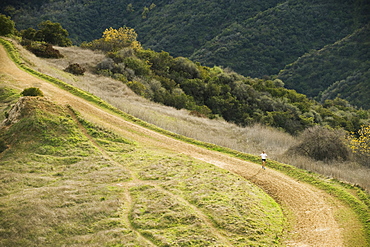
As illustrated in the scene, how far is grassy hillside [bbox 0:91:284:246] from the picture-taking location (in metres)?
10.8

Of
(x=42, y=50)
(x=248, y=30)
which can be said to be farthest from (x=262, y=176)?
(x=248, y=30)

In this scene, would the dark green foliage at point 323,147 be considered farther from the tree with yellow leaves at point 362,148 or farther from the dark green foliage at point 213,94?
the dark green foliage at point 213,94

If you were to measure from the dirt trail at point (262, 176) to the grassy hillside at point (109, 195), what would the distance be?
71 cm

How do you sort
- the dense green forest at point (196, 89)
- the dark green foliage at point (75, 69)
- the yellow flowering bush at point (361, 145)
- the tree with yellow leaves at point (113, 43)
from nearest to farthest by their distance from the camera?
the yellow flowering bush at point (361, 145) < the dark green foliage at point (75, 69) < the dense green forest at point (196, 89) < the tree with yellow leaves at point (113, 43)

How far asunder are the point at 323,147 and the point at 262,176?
18.4 ft

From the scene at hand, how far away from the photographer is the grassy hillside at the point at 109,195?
10789 millimetres

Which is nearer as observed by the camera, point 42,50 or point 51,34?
point 42,50

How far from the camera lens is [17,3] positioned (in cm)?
9569

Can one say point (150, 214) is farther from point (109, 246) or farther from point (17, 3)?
point (17, 3)

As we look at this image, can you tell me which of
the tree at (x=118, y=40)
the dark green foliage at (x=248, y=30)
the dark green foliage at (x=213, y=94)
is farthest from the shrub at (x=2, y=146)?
the dark green foliage at (x=248, y=30)

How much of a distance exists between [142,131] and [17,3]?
90.9 metres

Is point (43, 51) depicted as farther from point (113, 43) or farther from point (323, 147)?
point (323, 147)

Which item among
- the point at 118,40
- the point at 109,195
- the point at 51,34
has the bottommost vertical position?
the point at 109,195

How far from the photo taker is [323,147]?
66.7 ft
